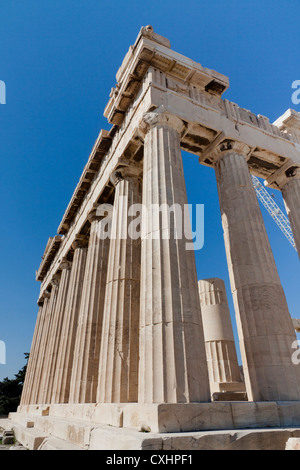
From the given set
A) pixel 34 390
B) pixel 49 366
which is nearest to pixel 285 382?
pixel 49 366

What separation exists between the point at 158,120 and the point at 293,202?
10.9 metres

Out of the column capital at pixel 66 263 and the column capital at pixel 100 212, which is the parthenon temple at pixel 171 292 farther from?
the column capital at pixel 66 263

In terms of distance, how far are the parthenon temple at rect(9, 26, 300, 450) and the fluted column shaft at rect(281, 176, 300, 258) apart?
83mm

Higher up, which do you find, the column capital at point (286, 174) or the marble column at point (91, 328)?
the column capital at point (286, 174)

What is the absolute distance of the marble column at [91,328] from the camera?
17.4 meters

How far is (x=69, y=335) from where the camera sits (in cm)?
2330

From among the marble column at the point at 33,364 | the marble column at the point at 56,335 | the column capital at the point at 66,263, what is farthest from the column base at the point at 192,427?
the marble column at the point at 33,364

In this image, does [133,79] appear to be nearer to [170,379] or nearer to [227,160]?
[227,160]

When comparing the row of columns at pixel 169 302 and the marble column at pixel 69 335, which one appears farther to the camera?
the marble column at pixel 69 335

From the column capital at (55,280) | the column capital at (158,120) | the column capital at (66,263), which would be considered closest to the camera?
the column capital at (158,120)

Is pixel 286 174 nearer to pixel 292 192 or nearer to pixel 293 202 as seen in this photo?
pixel 292 192

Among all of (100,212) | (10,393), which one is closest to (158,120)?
(100,212)

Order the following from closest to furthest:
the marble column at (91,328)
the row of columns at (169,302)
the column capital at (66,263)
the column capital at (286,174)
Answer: the row of columns at (169,302), the marble column at (91,328), the column capital at (286,174), the column capital at (66,263)

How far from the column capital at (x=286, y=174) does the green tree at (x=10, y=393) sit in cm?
7699
